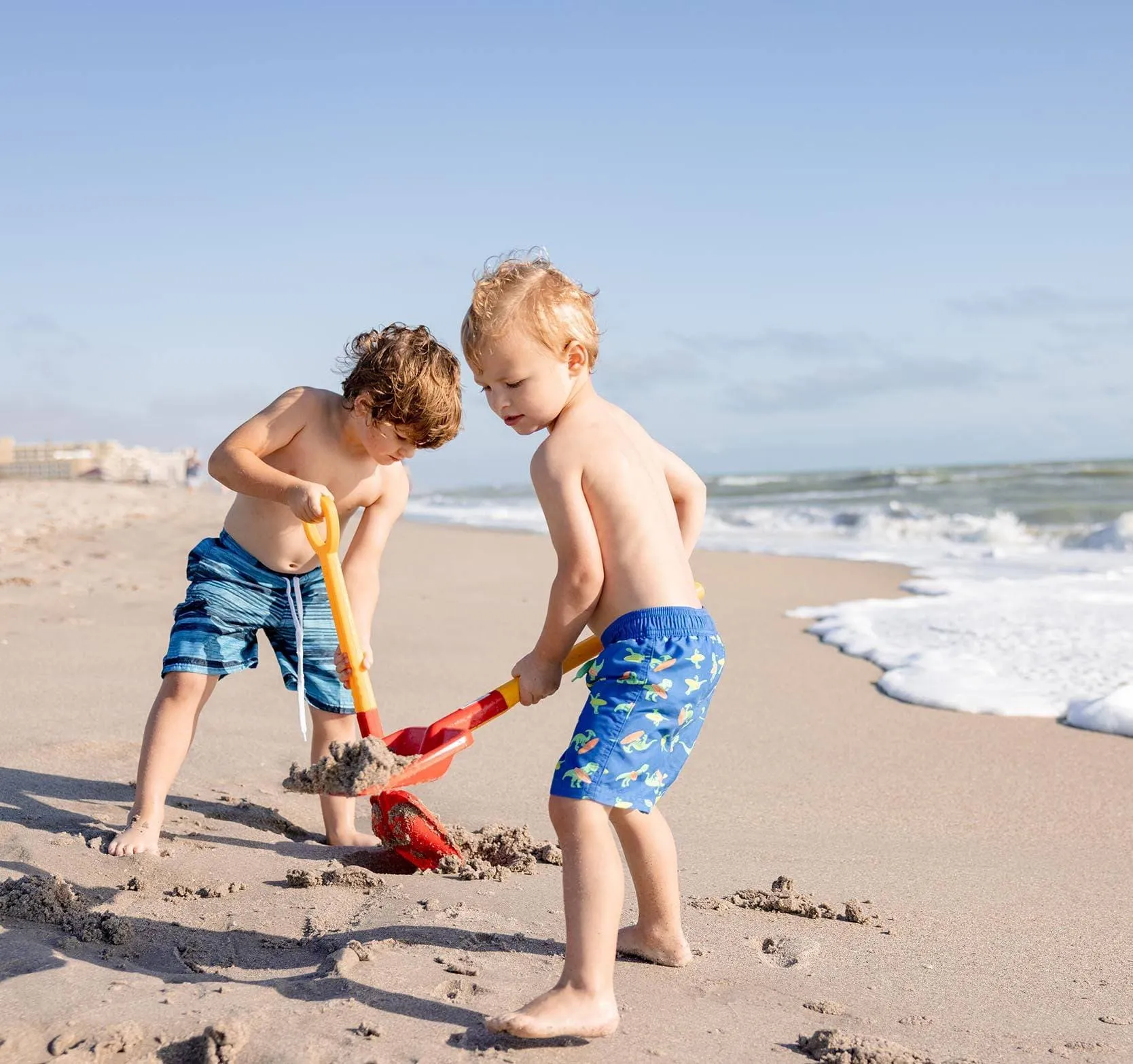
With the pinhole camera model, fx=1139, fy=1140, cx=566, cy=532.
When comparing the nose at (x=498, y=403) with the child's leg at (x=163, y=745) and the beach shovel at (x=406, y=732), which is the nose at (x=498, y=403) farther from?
the child's leg at (x=163, y=745)

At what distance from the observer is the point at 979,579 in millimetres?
8781

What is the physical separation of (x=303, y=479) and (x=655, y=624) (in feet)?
4.43

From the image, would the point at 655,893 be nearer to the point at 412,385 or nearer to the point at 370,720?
the point at 370,720

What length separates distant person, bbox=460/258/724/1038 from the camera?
6.63ft

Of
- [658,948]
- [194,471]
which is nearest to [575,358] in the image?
[658,948]

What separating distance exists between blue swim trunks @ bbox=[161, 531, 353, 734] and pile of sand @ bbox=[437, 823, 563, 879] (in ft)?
1.76

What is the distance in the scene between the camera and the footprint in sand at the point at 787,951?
2.32m

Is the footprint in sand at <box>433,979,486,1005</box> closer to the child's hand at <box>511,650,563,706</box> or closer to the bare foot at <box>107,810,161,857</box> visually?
the child's hand at <box>511,650,563,706</box>

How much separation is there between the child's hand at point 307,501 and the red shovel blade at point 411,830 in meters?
0.72

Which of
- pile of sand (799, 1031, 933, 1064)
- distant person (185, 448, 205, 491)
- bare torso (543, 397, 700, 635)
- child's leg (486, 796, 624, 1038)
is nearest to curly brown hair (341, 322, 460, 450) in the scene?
bare torso (543, 397, 700, 635)

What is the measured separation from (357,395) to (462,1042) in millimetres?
1703

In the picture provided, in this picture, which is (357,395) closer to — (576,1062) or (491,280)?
(491,280)

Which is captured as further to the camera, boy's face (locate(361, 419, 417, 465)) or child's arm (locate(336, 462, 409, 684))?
child's arm (locate(336, 462, 409, 684))

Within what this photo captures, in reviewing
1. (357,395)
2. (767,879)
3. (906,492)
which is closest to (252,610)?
(357,395)
